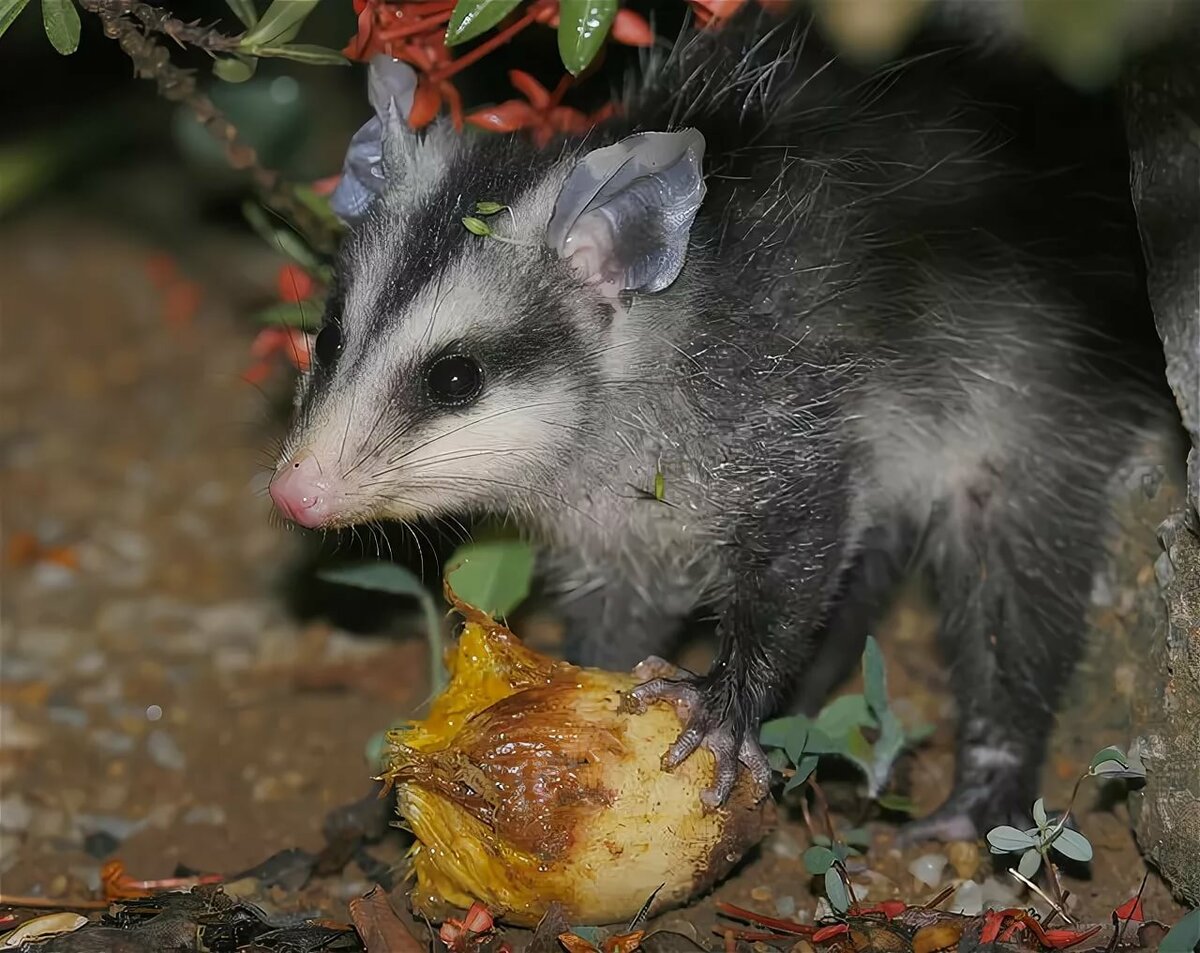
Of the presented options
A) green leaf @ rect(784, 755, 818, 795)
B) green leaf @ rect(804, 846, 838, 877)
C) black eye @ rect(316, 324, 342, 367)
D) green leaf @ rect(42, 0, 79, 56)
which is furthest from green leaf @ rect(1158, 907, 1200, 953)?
green leaf @ rect(42, 0, 79, 56)

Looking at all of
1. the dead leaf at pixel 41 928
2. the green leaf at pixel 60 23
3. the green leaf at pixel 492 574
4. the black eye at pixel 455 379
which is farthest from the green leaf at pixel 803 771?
the green leaf at pixel 60 23

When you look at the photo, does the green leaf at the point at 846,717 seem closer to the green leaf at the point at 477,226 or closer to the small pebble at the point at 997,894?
the small pebble at the point at 997,894

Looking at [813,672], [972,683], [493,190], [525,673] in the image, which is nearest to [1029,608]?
[972,683]

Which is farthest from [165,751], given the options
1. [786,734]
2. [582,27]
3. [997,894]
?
[582,27]

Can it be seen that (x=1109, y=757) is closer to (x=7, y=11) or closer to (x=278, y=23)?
(x=278, y=23)

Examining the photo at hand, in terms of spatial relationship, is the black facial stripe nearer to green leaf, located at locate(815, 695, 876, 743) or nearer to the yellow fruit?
the yellow fruit

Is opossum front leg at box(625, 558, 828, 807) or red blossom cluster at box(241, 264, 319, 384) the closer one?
opossum front leg at box(625, 558, 828, 807)
